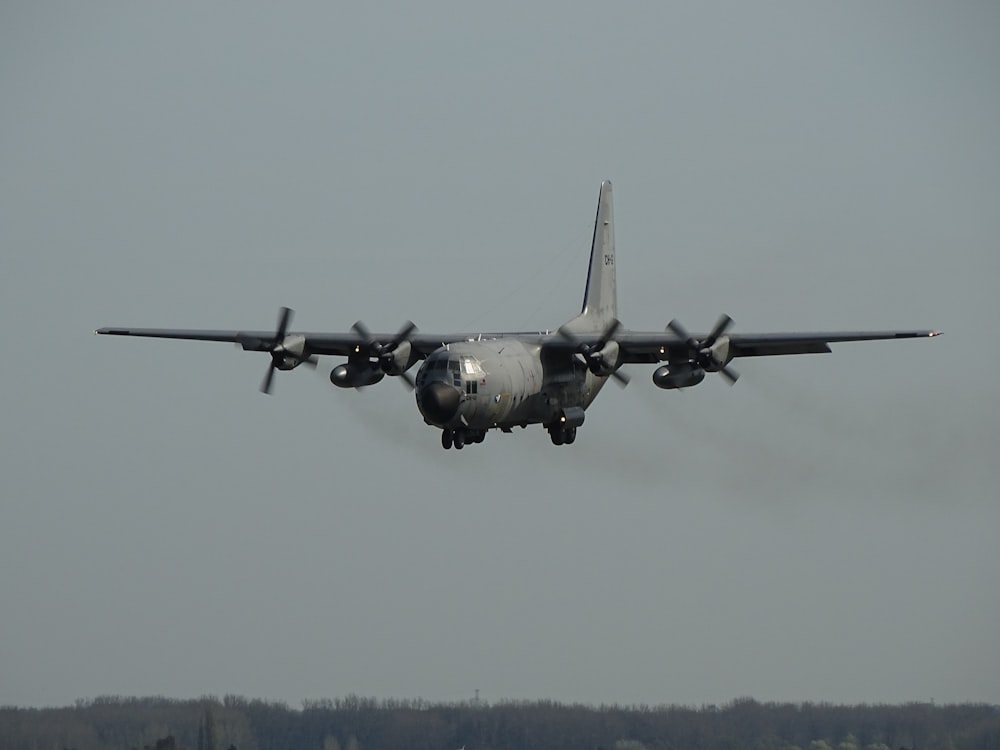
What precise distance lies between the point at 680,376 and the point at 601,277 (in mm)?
8141

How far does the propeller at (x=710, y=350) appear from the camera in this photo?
169 ft

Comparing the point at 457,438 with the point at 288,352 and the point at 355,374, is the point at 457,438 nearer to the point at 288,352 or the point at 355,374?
the point at 355,374

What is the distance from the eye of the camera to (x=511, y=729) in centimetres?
6475

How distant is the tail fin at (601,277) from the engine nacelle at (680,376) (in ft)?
14.5

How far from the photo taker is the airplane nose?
157ft

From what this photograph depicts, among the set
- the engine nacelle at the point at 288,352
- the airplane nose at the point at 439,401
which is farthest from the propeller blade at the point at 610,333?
the engine nacelle at the point at 288,352

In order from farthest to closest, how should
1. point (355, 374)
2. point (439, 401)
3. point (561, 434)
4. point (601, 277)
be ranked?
point (601, 277) → point (561, 434) → point (355, 374) → point (439, 401)

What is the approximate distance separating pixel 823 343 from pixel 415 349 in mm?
11667

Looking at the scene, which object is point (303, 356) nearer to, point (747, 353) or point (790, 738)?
point (747, 353)

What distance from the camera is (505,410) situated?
166 ft

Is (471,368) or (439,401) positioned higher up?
(471,368)

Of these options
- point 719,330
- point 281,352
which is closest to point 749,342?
point 719,330

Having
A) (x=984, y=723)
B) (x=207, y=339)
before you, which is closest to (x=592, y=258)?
(x=207, y=339)

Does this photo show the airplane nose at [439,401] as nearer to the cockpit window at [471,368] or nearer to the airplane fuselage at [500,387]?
the airplane fuselage at [500,387]
